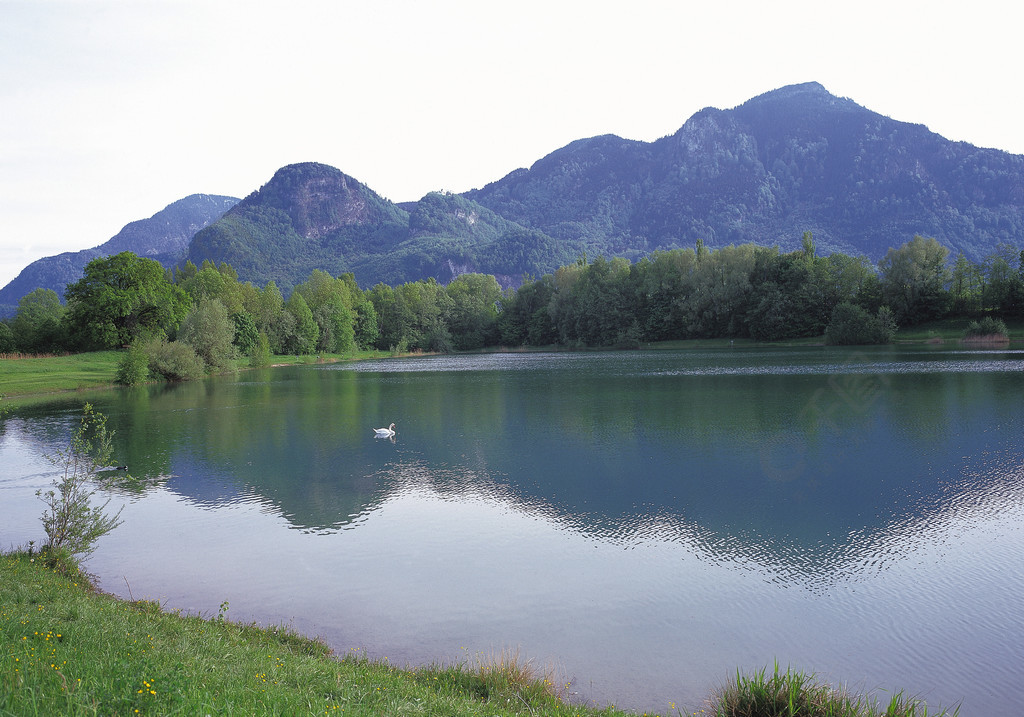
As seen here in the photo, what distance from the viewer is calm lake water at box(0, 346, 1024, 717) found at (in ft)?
30.2

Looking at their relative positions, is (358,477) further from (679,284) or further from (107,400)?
(679,284)

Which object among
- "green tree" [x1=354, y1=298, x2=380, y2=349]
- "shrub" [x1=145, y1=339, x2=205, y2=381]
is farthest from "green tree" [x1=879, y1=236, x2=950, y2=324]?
"shrub" [x1=145, y1=339, x2=205, y2=381]

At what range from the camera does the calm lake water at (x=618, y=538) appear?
921 cm

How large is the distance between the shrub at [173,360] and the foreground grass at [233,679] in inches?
2334

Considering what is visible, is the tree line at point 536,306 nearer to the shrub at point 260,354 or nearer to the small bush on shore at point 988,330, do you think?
the shrub at point 260,354

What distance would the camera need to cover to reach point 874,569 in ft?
39.0

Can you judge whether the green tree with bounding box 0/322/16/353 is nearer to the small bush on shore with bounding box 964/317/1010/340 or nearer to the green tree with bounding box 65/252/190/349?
the green tree with bounding box 65/252/190/349

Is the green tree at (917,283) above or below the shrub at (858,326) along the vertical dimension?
above

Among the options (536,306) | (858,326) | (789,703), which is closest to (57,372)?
(789,703)

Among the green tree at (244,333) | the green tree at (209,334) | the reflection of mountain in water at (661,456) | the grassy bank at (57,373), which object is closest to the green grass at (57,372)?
the grassy bank at (57,373)

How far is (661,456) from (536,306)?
11572 centimetres

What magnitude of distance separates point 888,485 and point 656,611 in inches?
427

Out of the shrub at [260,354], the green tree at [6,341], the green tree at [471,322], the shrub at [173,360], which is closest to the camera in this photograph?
the shrub at [173,360]

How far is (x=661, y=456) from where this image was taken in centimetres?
2233
